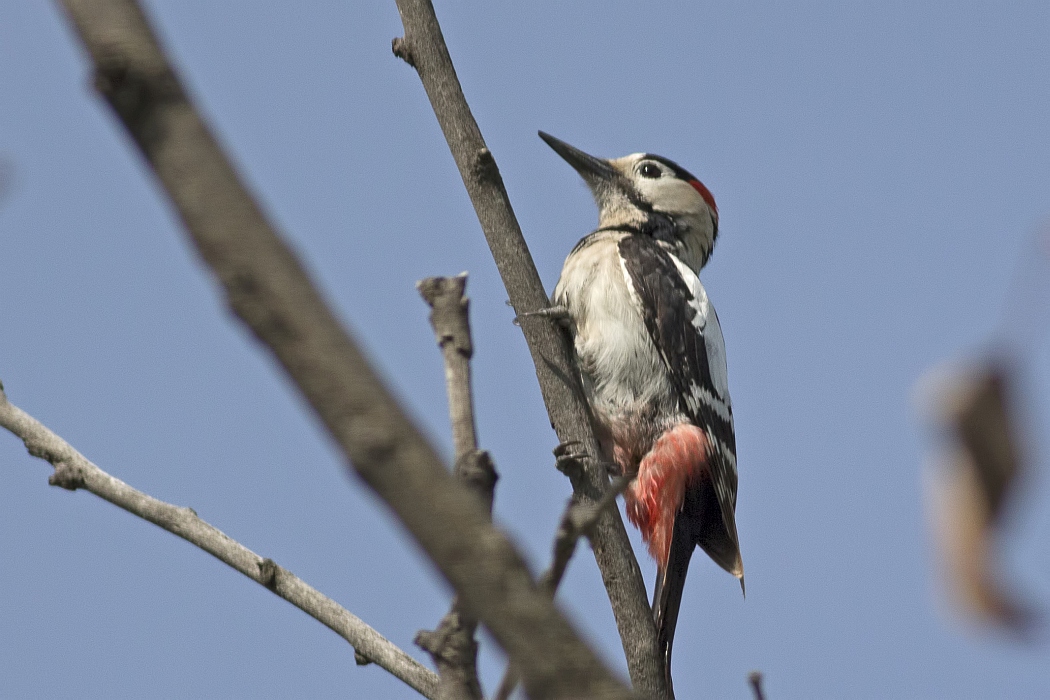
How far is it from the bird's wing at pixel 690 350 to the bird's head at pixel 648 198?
58cm

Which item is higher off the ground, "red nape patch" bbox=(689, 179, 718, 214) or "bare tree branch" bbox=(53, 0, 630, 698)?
"red nape patch" bbox=(689, 179, 718, 214)

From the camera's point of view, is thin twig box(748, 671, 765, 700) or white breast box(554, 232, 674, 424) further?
white breast box(554, 232, 674, 424)

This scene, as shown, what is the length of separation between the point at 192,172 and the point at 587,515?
30.1 inches

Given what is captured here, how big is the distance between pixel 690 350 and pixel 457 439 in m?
3.72

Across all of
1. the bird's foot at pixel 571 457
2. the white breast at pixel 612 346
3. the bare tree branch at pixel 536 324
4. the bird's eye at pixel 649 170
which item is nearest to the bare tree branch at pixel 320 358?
the bare tree branch at pixel 536 324

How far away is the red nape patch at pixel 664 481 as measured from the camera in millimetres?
4660

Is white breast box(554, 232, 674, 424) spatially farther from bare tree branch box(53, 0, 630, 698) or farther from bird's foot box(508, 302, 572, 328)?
bare tree branch box(53, 0, 630, 698)

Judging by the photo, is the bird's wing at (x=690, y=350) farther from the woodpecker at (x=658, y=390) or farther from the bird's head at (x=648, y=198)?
the bird's head at (x=648, y=198)

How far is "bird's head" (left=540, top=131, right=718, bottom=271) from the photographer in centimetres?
588

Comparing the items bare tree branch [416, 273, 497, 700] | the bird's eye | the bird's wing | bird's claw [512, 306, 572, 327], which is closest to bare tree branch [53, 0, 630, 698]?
bare tree branch [416, 273, 497, 700]

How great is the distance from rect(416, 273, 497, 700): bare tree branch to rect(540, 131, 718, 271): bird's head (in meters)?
4.30

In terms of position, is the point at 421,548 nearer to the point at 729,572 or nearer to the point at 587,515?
the point at 587,515

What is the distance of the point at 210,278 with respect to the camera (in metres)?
0.90

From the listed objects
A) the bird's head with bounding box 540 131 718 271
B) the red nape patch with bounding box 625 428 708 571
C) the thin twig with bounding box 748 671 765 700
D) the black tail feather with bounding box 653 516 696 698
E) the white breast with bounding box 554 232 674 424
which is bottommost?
the thin twig with bounding box 748 671 765 700
